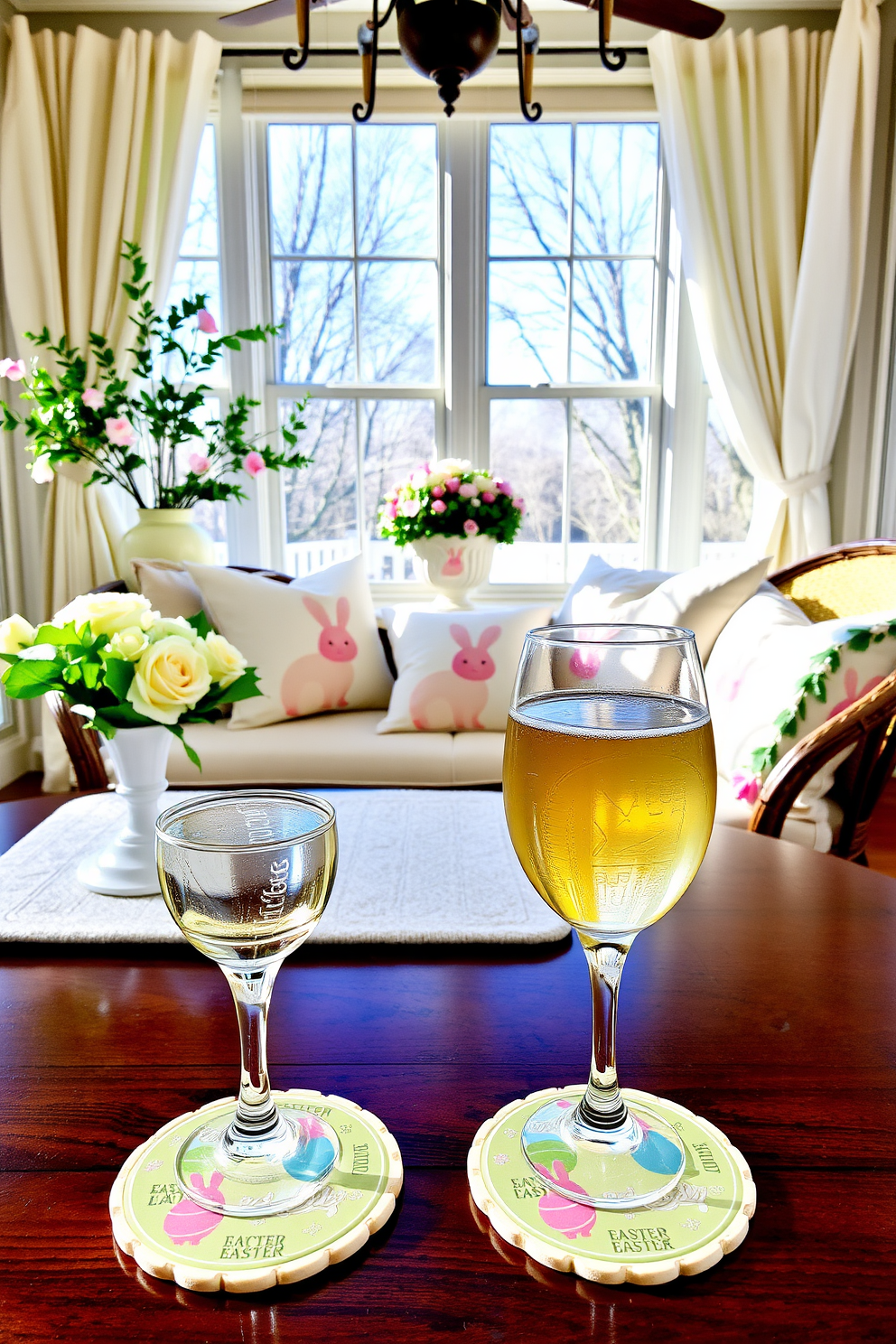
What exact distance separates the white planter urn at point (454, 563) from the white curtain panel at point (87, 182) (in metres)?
1.41

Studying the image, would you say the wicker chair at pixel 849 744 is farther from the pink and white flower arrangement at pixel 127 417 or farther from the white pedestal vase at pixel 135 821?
the pink and white flower arrangement at pixel 127 417

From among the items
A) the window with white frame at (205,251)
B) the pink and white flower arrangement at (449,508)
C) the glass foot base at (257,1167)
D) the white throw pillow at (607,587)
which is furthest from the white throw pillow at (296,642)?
the glass foot base at (257,1167)

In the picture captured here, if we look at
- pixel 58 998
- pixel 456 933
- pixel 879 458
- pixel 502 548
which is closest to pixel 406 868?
pixel 456 933

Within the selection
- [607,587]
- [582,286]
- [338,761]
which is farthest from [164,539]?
[582,286]

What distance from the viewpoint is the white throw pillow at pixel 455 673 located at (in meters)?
2.52

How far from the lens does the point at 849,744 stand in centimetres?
140

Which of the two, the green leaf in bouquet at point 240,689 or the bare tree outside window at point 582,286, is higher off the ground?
the bare tree outside window at point 582,286

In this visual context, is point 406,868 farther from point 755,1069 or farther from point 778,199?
point 778,199

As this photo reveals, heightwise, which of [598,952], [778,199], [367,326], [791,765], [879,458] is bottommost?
[791,765]

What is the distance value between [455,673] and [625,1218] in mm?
2160

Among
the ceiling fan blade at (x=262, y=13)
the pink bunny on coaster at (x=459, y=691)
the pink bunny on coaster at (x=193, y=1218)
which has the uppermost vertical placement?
the ceiling fan blade at (x=262, y=13)

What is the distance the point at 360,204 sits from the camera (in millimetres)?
3740

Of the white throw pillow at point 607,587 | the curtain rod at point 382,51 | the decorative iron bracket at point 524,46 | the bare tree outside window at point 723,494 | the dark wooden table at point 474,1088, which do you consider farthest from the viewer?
the bare tree outside window at point 723,494

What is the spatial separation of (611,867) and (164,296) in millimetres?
3804
